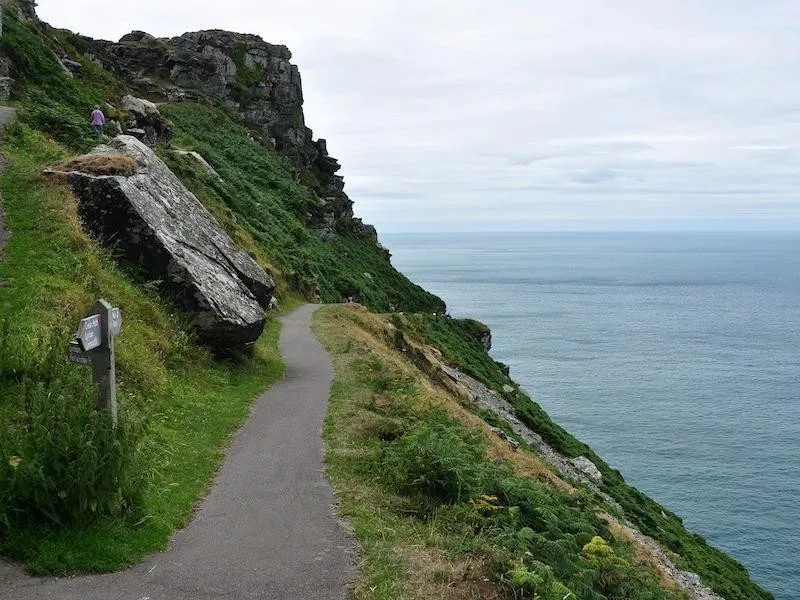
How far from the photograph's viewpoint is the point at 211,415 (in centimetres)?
1376

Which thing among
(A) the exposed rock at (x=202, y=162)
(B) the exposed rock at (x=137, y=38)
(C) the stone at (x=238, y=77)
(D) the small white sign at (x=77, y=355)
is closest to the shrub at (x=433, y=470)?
(D) the small white sign at (x=77, y=355)

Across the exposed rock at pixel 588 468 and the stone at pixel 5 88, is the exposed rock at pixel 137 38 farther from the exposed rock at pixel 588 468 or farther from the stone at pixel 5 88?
the exposed rock at pixel 588 468

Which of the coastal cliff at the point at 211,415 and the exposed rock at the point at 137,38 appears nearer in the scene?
the coastal cliff at the point at 211,415

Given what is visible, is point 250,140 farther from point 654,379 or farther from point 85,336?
point 85,336

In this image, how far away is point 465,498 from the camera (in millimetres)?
10367

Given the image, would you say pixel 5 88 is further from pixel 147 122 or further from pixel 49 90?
pixel 147 122

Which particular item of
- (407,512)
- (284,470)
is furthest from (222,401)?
(407,512)

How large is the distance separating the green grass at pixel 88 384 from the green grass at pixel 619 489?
1629 cm

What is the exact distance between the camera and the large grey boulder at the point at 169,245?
16.8 metres

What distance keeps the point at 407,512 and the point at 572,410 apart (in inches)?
1995

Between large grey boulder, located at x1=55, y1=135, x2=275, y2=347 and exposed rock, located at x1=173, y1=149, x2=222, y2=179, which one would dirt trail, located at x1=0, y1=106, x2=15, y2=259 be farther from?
exposed rock, located at x1=173, y1=149, x2=222, y2=179

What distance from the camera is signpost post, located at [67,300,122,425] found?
26.9 ft

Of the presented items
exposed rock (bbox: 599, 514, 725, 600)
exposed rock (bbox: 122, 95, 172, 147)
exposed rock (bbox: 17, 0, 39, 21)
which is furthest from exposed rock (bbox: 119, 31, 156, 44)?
exposed rock (bbox: 599, 514, 725, 600)

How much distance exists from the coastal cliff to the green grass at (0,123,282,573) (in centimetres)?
4
